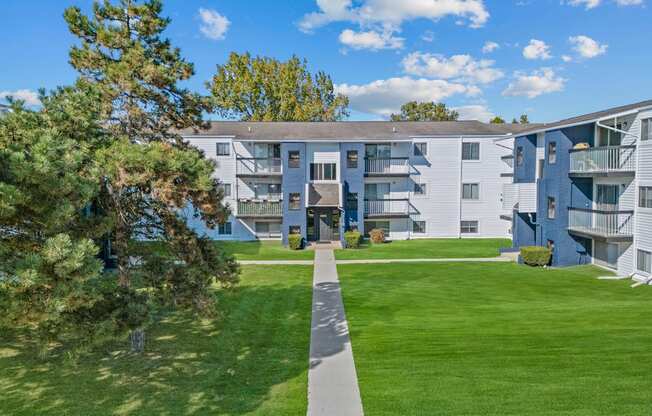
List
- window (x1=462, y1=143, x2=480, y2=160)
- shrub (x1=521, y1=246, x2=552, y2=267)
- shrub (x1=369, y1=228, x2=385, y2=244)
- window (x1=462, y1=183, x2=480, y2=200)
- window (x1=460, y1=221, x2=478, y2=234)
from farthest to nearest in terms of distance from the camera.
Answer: window (x1=460, y1=221, x2=478, y2=234) → window (x1=462, y1=183, x2=480, y2=200) → window (x1=462, y1=143, x2=480, y2=160) → shrub (x1=369, y1=228, x2=385, y2=244) → shrub (x1=521, y1=246, x2=552, y2=267)

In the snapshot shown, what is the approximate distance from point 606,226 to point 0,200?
75.2 feet

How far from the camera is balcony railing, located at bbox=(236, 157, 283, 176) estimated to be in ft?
103

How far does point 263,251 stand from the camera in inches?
1105

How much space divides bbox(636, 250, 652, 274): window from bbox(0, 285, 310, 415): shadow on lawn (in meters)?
15.6

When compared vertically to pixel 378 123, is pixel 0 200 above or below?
below

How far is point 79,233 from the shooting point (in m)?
7.91

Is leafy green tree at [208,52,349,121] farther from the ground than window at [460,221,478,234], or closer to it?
farther from the ground

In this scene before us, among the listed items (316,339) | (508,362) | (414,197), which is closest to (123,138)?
(316,339)

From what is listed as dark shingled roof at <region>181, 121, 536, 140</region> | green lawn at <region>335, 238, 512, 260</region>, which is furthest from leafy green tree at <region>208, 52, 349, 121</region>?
green lawn at <region>335, 238, 512, 260</region>

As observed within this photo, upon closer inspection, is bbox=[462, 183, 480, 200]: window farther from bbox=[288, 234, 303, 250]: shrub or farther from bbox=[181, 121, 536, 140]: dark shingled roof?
bbox=[288, 234, 303, 250]: shrub

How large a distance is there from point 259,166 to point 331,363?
23.1 m

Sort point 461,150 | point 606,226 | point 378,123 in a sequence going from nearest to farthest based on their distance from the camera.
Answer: point 606,226 < point 461,150 < point 378,123

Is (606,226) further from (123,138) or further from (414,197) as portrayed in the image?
(123,138)

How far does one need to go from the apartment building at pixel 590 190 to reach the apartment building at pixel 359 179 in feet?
16.9
